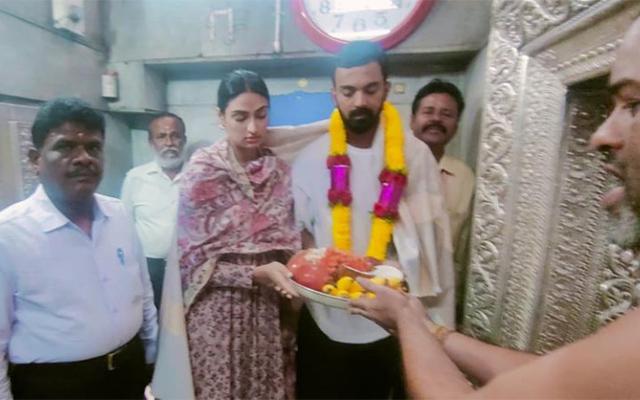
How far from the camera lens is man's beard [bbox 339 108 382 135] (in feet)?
2.43

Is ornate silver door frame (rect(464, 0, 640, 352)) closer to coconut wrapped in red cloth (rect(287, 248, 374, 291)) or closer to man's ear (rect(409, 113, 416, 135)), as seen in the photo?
man's ear (rect(409, 113, 416, 135))

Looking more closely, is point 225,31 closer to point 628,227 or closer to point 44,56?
point 44,56

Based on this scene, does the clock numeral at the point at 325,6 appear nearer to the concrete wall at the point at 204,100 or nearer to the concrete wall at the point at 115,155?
the concrete wall at the point at 204,100

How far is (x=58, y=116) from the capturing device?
2.17ft

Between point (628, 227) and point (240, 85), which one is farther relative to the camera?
point (240, 85)

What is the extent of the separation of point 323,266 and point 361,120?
29cm

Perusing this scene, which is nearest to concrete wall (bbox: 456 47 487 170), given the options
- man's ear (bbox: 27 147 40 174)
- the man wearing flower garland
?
the man wearing flower garland

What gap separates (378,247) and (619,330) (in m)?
0.44

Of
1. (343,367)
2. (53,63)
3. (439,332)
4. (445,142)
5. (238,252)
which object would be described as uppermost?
(53,63)

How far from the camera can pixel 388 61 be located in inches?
30.0

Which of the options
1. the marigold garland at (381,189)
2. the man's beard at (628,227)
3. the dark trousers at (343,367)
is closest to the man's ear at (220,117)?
the marigold garland at (381,189)

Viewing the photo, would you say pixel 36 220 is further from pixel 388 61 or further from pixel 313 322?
pixel 388 61

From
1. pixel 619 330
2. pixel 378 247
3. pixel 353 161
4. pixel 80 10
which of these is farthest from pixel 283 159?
pixel 619 330

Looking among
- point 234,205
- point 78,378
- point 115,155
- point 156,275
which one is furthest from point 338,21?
point 78,378
